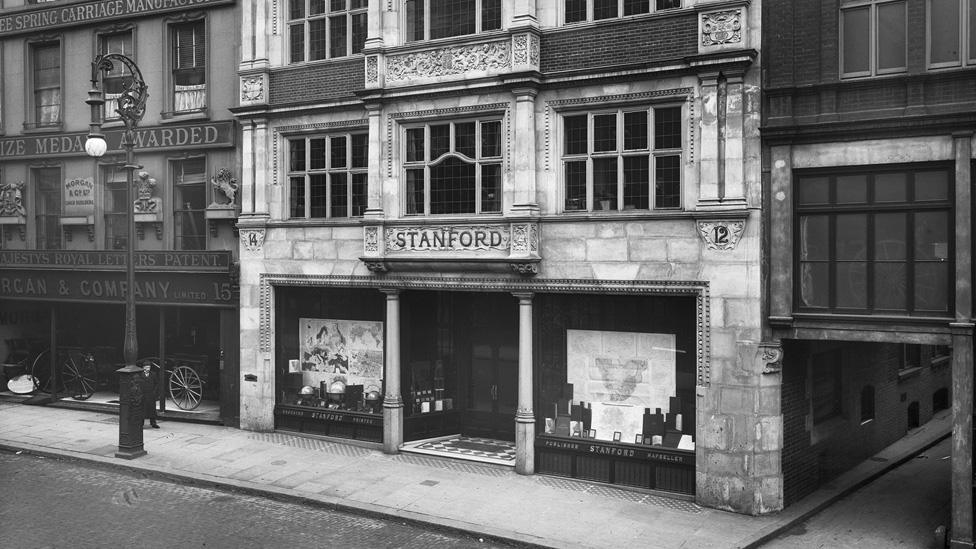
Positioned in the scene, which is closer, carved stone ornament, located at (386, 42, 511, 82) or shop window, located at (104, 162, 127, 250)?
carved stone ornament, located at (386, 42, 511, 82)

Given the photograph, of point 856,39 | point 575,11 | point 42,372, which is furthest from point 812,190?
point 42,372

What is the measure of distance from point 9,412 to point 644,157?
18.3m

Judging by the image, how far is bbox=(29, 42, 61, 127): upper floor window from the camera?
928 inches

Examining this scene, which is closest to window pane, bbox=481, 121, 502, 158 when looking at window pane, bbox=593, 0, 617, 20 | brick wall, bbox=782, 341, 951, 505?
window pane, bbox=593, 0, 617, 20

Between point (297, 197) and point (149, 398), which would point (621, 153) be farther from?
point (149, 398)

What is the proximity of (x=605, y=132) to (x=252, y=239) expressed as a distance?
9.10 metres

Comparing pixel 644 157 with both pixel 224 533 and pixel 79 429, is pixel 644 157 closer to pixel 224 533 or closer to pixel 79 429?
pixel 224 533

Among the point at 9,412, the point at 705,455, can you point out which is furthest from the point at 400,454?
the point at 9,412

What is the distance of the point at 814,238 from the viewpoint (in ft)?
45.8

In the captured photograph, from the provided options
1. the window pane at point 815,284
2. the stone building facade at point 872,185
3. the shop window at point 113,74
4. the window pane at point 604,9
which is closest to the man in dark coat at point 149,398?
the shop window at point 113,74

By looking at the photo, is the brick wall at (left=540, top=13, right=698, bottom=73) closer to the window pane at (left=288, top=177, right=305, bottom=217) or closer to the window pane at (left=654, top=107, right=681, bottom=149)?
the window pane at (left=654, top=107, right=681, bottom=149)

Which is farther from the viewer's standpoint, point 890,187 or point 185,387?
point 185,387

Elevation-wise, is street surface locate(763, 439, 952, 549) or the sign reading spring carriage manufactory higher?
the sign reading spring carriage manufactory

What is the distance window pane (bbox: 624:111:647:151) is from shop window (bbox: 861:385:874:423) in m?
8.07
